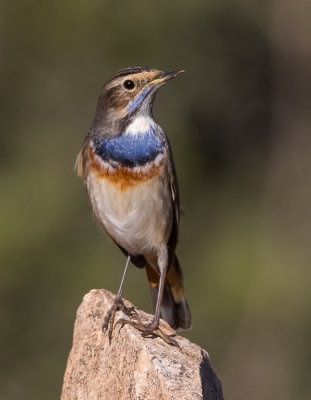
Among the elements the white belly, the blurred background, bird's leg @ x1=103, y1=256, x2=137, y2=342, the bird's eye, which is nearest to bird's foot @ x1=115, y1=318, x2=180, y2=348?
bird's leg @ x1=103, y1=256, x2=137, y2=342

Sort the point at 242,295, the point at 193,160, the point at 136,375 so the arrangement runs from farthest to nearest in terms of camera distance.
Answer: the point at 193,160
the point at 242,295
the point at 136,375

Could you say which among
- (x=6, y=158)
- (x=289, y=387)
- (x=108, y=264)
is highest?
(x=6, y=158)

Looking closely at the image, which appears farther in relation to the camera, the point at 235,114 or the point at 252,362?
the point at 235,114

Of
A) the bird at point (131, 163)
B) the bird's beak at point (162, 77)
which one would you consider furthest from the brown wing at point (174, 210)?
the bird's beak at point (162, 77)

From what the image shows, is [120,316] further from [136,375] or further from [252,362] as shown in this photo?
[252,362]

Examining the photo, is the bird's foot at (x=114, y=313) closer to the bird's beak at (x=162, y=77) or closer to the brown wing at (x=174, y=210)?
the brown wing at (x=174, y=210)

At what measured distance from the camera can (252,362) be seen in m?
12.3

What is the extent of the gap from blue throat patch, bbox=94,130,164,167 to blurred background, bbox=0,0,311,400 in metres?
5.32

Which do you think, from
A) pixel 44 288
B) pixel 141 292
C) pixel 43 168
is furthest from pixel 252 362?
pixel 43 168

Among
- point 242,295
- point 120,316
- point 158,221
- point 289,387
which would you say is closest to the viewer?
point 120,316

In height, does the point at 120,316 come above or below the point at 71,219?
above

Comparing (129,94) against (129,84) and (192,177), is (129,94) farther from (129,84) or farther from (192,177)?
(192,177)

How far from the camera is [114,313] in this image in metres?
6.32

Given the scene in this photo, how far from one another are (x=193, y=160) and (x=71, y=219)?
6.42 ft
